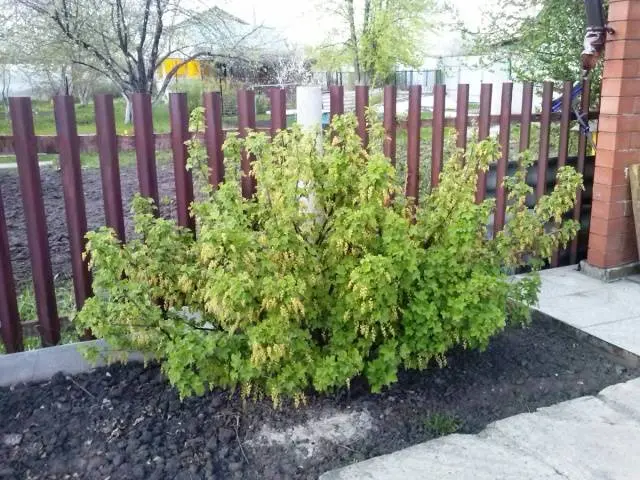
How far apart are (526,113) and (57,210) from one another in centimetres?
566

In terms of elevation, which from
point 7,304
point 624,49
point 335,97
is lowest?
point 7,304

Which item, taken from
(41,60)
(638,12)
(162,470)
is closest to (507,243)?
(162,470)

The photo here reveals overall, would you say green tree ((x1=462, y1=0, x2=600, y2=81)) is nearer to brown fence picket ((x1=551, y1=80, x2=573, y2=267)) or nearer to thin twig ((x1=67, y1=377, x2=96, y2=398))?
brown fence picket ((x1=551, y1=80, x2=573, y2=267))

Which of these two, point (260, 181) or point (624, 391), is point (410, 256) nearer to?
point (260, 181)

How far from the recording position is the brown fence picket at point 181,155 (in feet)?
10.5

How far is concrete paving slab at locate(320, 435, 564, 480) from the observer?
223 cm

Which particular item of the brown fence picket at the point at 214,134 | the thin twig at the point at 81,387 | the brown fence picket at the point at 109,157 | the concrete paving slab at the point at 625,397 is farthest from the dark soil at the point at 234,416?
the brown fence picket at the point at 214,134

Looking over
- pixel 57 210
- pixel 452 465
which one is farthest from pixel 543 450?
pixel 57 210

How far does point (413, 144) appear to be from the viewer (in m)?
3.96

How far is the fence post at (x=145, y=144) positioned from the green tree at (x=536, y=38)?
4.11 metres

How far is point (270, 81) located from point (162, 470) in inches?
1054

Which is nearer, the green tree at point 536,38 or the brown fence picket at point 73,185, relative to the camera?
the brown fence picket at point 73,185

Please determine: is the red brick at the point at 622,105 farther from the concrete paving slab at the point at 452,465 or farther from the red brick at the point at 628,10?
the concrete paving slab at the point at 452,465

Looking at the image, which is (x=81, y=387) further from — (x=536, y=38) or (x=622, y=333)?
(x=536, y=38)
